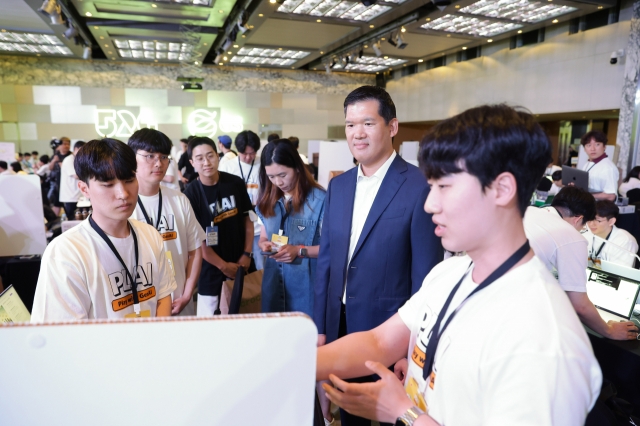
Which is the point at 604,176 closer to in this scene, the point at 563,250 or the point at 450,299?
the point at 563,250

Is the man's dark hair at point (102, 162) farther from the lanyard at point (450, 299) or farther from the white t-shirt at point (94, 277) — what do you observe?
the lanyard at point (450, 299)

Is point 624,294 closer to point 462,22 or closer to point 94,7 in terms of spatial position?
point 462,22

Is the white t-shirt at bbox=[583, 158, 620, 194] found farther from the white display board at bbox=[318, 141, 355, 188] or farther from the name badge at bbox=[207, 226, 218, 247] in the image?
the name badge at bbox=[207, 226, 218, 247]

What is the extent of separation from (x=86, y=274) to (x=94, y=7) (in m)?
Result: 8.17

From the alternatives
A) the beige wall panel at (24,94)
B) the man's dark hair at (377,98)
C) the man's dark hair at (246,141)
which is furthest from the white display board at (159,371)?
the beige wall panel at (24,94)

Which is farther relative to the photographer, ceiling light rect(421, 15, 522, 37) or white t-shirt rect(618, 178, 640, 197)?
ceiling light rect(421, 15, 522, 37)

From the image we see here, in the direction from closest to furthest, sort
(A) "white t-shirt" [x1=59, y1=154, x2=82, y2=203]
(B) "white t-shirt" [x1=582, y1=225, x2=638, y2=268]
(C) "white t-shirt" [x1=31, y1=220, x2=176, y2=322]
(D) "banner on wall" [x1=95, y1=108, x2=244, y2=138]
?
(C) "white t-shirt" [x1=31, y1=220, x2=176, y2=322], (B) "white t-shirt" [x1=582, y1=225, x2=638, y2=268], (A) "white t-shirt" [x1=59, y1=154, x2=82, y2=203], (D) "banner on wall" [x1=95, y1=108, x2=244, y2=138]

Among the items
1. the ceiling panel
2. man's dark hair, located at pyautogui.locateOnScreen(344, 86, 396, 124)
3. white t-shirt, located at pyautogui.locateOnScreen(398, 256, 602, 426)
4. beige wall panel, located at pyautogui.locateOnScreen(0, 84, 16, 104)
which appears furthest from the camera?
beige wall panel, located at pyautogui.locateOnScreen(0, 84, 16, 104)

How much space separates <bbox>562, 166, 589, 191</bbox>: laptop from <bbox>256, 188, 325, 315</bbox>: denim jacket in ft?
13.1

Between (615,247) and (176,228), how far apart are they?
9.94 feet

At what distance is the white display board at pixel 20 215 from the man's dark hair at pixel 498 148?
10.4 feet

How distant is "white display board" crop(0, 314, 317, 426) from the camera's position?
531 millimetres

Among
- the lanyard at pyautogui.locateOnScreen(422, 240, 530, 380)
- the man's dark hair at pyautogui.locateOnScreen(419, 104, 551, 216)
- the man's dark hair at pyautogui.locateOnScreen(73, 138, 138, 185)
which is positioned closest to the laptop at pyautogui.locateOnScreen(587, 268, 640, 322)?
the lanyard at pyautogui.locateOnScreen(422, 240, 530, 380)

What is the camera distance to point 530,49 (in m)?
8.99
